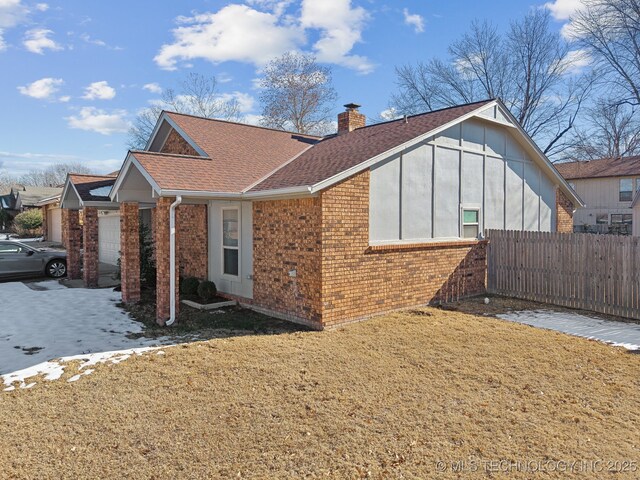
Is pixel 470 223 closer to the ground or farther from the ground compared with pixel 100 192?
closer to the ground

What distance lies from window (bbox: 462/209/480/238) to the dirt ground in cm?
458

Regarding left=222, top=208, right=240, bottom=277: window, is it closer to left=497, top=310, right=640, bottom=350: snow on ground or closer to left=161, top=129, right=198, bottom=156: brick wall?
left=161, top=129, right=198, bottom=156: brick wall

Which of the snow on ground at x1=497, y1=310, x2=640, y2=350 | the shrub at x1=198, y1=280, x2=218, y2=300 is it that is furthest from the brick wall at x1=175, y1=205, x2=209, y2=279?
the snow on ground at x1=497, y1=310, x2=640, y2=350

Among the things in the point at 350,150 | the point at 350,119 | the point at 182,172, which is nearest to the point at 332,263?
the point at 350,150

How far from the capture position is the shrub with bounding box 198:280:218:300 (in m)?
10.5

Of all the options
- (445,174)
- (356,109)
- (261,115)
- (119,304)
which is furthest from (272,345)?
(261,115)

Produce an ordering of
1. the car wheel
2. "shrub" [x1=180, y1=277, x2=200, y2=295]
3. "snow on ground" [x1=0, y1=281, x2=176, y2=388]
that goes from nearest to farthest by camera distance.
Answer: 1. "snow on ground" [x1=0, y1=281, x2=176, y2=388]
2. "shrub" [x1=180, y1=277, x2=200, y2=295]
3. the car wheel

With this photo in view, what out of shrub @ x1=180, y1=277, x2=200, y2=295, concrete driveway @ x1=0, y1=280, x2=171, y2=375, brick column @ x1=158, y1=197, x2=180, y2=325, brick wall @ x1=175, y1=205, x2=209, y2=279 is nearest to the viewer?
concrete driveway @ x1=0, y1=280, x2=171, y2=375

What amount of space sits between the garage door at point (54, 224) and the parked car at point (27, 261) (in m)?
14.9

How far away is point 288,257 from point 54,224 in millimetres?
26261

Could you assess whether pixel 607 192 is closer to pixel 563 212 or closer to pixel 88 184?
pixel 563 212

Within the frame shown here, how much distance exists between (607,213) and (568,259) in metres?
26.4

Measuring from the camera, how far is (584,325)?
8609mm

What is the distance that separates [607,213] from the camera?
104ft
